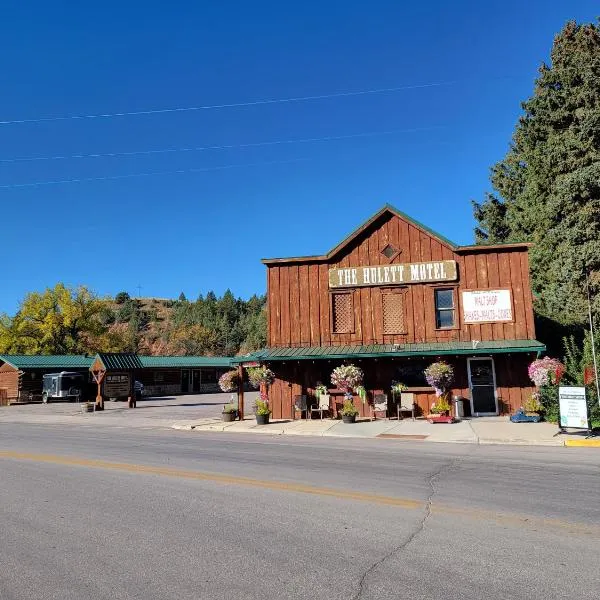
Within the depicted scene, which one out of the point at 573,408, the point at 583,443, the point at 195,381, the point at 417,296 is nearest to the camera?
the point at 583,443

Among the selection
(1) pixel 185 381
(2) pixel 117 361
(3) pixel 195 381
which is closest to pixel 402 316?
(2) pixel 117 361

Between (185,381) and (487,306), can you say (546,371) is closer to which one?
(487,306)

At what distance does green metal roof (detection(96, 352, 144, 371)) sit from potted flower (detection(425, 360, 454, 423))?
19.9 meters

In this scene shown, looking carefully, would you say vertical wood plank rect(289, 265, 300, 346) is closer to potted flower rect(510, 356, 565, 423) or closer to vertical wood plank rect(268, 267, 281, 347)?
vertical wood plank rect(268, 267, 281, 347)

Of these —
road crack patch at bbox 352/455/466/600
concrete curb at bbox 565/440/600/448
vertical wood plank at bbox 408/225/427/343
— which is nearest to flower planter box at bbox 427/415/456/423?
vertical wood plank at bbox 408/225/427/343

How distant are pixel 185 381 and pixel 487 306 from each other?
130 ft

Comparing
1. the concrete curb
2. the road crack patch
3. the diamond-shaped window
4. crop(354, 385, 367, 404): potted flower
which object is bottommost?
the road crack patch

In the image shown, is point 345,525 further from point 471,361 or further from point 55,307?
point 55,307

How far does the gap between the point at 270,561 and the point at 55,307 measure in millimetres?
56764

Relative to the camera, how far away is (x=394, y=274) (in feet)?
72.5

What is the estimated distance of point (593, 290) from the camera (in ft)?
80.7

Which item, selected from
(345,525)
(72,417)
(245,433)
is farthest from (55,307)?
(345,525)

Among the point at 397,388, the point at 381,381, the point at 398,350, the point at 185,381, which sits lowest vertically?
the point at 397,388

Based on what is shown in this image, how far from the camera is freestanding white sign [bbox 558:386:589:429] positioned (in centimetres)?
1416
